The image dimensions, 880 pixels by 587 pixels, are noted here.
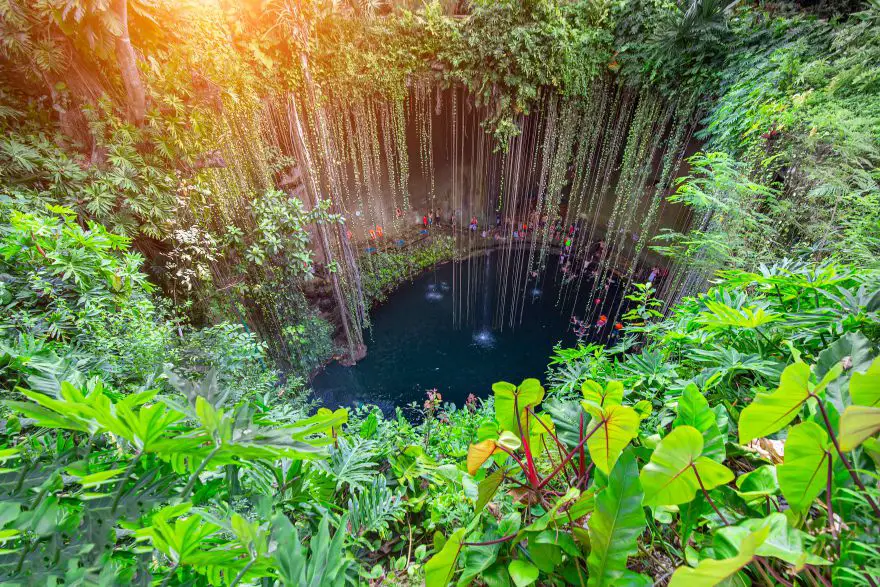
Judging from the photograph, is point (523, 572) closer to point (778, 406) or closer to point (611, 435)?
point (611, 435)

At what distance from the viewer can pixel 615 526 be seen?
55 centimetres

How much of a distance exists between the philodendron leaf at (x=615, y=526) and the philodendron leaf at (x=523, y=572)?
87mm

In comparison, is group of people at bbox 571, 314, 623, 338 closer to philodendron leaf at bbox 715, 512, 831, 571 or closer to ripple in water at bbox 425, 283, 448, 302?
Result: ripple in water at bbox 425, 283, 448, 302

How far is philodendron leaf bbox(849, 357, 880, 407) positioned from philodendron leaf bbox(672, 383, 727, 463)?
185mm

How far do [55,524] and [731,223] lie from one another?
387 centimetres

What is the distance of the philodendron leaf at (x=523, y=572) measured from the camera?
564 mm

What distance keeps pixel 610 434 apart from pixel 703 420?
0.62 ft

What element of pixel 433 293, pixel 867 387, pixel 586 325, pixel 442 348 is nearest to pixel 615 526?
pixel 867 387

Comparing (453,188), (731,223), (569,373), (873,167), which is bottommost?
(453,188)

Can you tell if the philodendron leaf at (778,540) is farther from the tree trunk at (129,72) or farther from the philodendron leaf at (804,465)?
the tree trunk at (129,72)

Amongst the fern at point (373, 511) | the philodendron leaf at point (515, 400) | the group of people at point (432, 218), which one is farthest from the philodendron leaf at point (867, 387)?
the group of people at point (432, 218)

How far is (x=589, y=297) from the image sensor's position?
6070 millimetres

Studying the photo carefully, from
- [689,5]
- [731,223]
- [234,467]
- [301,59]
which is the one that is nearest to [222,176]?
[301,59]

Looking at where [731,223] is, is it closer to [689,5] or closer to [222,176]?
[689,5]
